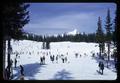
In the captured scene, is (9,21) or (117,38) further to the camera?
(9,21)

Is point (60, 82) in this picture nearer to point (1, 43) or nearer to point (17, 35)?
point (1, 43)

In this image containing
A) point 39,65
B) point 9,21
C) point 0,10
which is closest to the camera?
point 0,10

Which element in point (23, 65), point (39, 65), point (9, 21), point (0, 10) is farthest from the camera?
point (39, 65)

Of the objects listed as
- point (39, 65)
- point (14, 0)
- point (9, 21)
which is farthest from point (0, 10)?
point (39, 65)

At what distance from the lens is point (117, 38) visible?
216 inches

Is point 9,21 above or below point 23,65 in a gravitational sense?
above

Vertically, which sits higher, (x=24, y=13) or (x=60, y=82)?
(x=24, y=13)

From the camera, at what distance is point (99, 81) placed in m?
5.48

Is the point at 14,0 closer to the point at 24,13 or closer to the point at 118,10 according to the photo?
the point at 24,13

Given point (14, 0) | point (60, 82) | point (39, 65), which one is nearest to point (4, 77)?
point (60, 82)

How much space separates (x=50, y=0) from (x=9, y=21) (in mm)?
1684

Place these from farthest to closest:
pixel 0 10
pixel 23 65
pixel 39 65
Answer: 1. pixel 39 65
2. pixel 23 65
3. pixel 0 10

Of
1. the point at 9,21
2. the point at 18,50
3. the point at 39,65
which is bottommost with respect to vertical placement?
the point at 39,65

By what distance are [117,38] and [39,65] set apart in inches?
227
